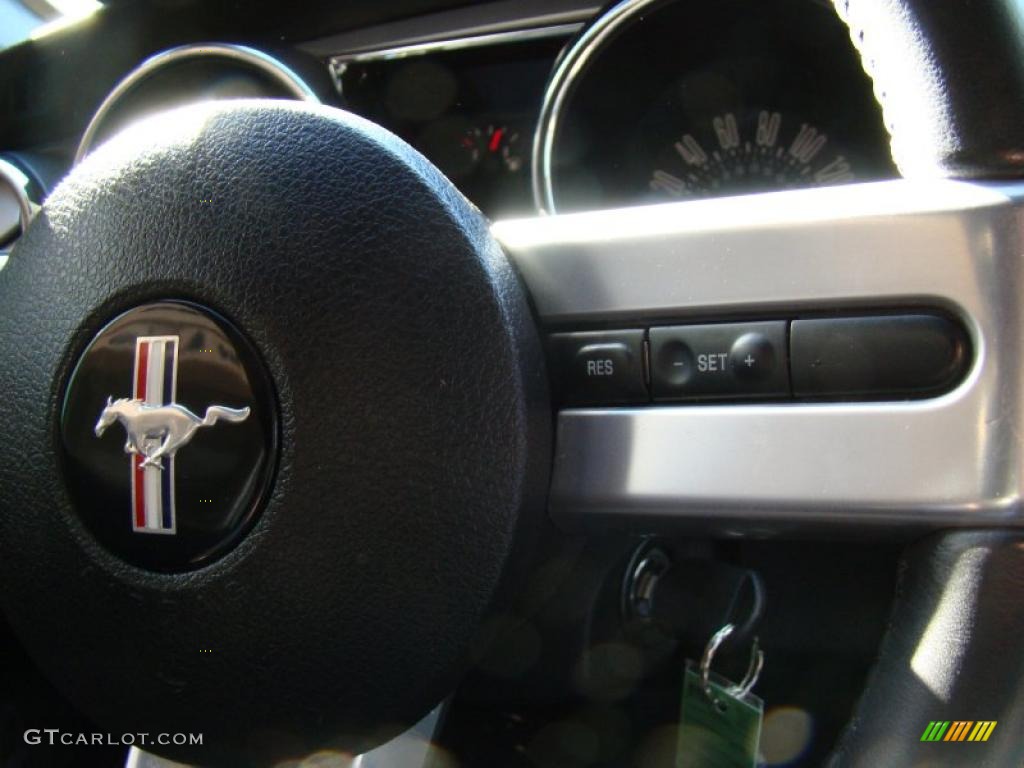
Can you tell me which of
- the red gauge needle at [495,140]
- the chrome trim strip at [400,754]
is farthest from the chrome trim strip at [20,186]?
the chrome trim strip at [400,754]

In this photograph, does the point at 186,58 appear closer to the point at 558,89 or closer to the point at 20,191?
the point at 20,191

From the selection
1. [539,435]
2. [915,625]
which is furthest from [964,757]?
[539,435]

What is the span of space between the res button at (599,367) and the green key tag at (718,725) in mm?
260

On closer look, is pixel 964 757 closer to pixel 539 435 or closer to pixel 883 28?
pixel 539 435

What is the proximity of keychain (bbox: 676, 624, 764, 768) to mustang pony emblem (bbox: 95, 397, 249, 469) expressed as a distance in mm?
426

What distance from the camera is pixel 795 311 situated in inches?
28.2

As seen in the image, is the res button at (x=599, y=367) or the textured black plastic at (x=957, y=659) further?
the res button at (x=599, y=367)

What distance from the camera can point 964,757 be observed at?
0.67m

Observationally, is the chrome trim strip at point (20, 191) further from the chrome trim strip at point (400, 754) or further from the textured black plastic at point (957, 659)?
the textured black plastic at point (957, 659)

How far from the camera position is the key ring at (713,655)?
2.92ft

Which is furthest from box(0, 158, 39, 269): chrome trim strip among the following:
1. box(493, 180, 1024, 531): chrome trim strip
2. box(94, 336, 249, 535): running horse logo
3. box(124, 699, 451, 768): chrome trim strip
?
box(493, 180, 1024, 531): chrome trim strip

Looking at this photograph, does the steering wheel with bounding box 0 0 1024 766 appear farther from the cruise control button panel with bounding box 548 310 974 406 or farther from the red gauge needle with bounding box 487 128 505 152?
the red gauge needle with bounding box 487 128 505 152

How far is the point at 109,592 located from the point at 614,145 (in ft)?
3.10

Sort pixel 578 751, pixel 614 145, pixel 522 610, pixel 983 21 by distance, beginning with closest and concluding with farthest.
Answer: pixel 983 21, pixel 522 610, pixel 578 751, pixel 614 145
